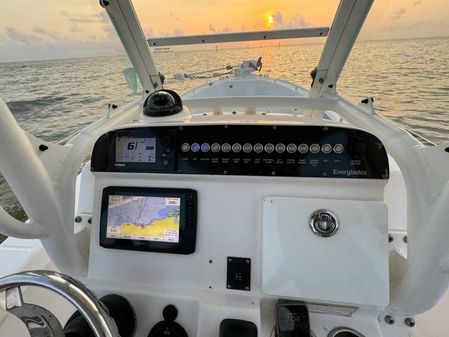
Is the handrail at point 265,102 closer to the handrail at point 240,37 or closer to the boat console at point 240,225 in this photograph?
the handrail at point 240,37

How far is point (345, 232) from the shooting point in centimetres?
89

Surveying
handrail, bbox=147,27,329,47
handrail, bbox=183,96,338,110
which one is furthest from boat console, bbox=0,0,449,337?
handrail, bbox=147,27,329,47

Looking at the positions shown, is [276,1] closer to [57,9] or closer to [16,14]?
[57,9]

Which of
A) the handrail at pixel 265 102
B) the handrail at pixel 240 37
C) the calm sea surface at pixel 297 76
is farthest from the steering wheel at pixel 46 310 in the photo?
the handrail at pixel 240 37

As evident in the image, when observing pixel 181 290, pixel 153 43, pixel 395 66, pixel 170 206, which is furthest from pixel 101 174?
pixel 395 66

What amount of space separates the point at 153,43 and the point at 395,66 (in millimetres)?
1781

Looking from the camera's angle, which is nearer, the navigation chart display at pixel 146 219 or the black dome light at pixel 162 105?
the navigation chart display at pixel 146 219

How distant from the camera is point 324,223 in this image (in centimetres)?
89

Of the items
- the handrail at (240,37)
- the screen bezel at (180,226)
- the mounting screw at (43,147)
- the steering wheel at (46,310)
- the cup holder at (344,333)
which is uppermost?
the handrail at (240,37)

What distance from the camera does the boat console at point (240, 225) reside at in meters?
0.88

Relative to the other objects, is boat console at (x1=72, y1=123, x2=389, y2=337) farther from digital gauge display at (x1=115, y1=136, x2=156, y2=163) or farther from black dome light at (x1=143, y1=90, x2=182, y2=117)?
black dome light at (x1=143, y1=90, x2=182, y2=117)

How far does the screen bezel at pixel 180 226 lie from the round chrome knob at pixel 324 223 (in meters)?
0.42

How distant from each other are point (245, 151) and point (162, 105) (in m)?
0.49

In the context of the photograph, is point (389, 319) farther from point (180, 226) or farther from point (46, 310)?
point (46, 310)
